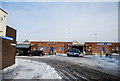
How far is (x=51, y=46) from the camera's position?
43.7m

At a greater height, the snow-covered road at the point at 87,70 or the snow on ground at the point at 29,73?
the snow on ground at the point at 29,73

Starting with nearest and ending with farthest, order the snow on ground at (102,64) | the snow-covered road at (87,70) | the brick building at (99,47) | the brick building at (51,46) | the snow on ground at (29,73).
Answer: the snow on ground at (29,73) → the snow-covered road at (87,70) → the snow on ground at (102,64) → the brick building at (99,47) → the brick building at (51,46)

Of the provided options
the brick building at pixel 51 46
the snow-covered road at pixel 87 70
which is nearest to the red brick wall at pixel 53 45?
the brick building at pixel 51 46

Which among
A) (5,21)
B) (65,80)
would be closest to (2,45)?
(5,21)

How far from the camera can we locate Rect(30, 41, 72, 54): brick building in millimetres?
43219

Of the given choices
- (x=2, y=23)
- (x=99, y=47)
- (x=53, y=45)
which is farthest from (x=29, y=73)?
(x=99, y=47)

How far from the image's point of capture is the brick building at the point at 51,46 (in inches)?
1702

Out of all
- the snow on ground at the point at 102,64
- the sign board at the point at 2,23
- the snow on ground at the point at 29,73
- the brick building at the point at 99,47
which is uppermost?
the sign board at the point at 2,23

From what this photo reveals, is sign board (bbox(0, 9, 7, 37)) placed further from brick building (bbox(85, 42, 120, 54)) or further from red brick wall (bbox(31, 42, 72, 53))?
brick building (bbox(85, 42, 120, 54))

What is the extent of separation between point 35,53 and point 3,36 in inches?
962

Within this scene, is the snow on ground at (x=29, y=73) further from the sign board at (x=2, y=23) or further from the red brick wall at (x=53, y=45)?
the red brick wall at (x=53, y=45)

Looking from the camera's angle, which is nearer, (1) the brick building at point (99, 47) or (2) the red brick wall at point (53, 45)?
(1) the brick building at point (99, 47)

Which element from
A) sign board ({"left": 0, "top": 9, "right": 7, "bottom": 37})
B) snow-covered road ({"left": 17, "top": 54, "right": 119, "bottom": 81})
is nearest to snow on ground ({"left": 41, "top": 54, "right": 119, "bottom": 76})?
snow-covered road ({"left": 17, "top": 54, "right": 119, "bottom": 81})

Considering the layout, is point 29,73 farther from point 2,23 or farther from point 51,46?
point 51,46
